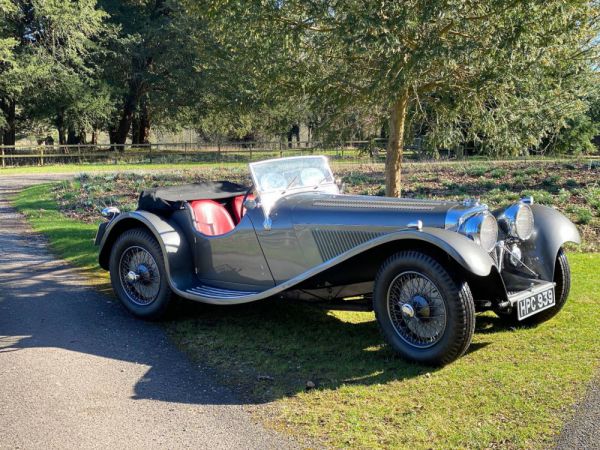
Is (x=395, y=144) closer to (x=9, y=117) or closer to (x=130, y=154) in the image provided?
(x=130, y=154)

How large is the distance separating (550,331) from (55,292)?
5473mm

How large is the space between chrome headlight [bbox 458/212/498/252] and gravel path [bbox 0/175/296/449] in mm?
2206

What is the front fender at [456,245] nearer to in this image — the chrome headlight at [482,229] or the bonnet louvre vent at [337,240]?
the chrome headlight at [482,229]

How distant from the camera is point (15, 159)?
37156mm

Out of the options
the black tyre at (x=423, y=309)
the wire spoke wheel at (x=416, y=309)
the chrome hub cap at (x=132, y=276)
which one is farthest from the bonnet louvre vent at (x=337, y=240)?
the chrome hub cap at (x=132, y=276)

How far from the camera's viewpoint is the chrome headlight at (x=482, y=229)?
4.81m

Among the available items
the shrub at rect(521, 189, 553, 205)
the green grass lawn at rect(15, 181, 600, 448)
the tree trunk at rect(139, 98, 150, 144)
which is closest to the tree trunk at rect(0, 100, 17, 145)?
the tree trunk at rect(139, 98, 150, 144)

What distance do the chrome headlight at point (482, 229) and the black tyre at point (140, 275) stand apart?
9.73ft

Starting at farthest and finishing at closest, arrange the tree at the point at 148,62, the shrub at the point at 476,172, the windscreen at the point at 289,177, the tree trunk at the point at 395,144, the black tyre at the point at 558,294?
1. the tree at the point at 148,62
2. the shrub at the point at 476,172
3. the tree trunk at the point at 395,144
4. the windscreen at the point at 289,177
5. the black tyre at the point at 558,294

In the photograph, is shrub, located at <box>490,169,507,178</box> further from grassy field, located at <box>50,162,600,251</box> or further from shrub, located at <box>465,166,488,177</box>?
shrub, located at <box>465,166,488,177</box>

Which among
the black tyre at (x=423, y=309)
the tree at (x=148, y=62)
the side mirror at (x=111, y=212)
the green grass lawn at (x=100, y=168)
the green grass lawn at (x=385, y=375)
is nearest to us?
the green grass lawn at (x=385, y=375)

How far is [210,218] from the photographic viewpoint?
6547 mm

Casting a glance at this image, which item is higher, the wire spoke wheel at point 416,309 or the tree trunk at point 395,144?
the tree trunk at point 395,144

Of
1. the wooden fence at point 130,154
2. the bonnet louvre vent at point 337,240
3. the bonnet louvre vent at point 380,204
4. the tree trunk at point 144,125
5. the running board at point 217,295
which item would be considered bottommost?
the running board at point 217,295
